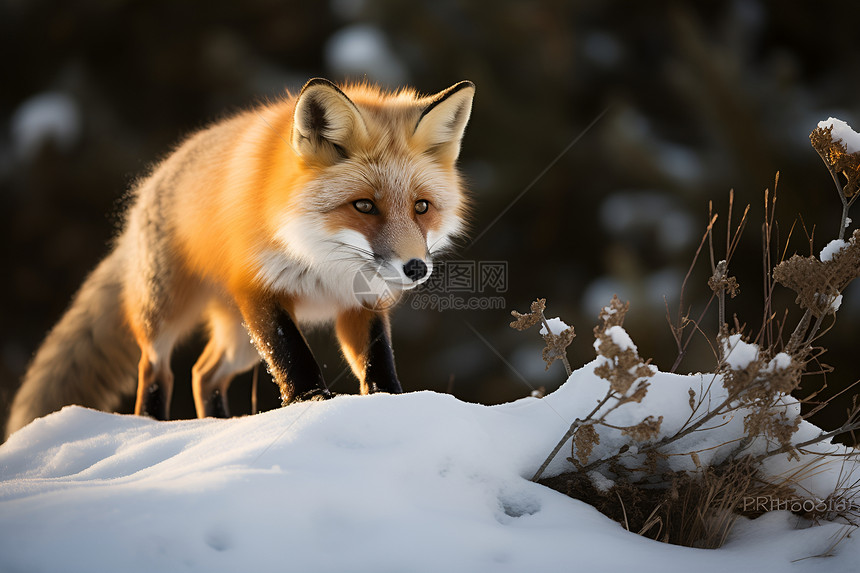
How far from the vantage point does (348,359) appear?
2805 mm

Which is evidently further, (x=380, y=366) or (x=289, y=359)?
(x=380, y=366)

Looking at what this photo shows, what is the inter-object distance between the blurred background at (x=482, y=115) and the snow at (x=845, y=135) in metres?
3.38

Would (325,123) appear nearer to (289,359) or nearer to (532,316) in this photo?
(289,359)

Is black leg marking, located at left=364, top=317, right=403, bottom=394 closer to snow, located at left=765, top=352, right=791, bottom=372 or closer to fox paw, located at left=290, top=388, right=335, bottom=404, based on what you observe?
fox paw, located at left=290, top=388, right=335, bottom=404

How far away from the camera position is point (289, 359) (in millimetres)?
2404

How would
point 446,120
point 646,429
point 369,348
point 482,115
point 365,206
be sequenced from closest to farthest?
point 646,429, point 365,206, point 446,120, point 369,348, point 482,115

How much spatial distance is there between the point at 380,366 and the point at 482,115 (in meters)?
3.81

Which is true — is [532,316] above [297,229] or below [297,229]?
below

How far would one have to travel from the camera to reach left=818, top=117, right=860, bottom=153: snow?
196 cm

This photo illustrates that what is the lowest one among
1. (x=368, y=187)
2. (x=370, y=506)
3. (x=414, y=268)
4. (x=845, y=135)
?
(x=370, y=506)

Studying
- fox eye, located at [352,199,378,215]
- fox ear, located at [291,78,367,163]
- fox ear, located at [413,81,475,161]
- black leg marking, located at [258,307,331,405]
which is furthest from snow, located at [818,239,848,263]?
black leg marking, located at [258,307,331,405]

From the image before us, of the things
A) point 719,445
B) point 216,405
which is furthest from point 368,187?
point 216,405

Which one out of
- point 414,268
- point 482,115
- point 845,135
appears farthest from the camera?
point 482,115

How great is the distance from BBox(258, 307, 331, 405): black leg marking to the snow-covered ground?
17.4 inches
